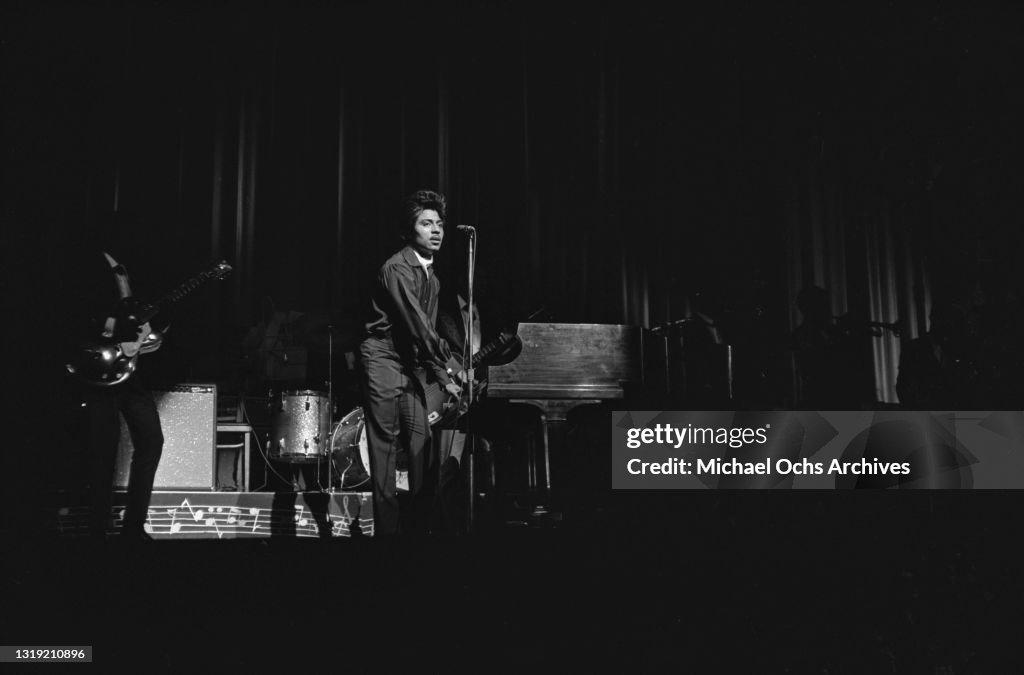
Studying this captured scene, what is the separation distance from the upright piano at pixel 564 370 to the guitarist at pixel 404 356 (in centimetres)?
77

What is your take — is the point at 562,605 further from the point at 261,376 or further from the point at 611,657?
the point at 261,376

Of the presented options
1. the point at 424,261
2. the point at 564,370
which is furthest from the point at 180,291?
the point at 564,370

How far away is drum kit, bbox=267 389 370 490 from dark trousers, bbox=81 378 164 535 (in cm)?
93

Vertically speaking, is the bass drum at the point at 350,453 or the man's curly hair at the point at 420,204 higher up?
the man's curly hair at the point at 420,204

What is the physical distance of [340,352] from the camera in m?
5.70

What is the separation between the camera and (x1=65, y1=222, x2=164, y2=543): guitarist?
436cm

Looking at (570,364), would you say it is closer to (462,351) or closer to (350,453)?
(462,351)

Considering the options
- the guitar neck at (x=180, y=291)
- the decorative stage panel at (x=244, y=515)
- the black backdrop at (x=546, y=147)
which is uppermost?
the black backdrop at (x=546, y=147)

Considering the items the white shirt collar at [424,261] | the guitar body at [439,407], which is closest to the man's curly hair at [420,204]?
the white shirt collar at [424,261]

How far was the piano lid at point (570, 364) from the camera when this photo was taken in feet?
16.2

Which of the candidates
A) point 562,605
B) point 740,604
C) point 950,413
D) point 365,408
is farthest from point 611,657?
point 950,413

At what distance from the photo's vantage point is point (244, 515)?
15.3ft

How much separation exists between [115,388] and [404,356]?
1.37 meters

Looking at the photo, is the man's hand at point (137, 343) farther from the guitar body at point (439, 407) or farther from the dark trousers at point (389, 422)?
the guitar body at point (439, 407)
